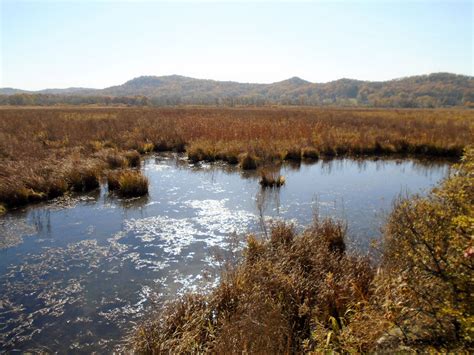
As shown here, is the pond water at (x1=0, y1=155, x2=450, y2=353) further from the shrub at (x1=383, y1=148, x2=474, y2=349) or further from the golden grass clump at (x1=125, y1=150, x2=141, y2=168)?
the shrub at (x1=383, y1=148, x2=474, y2=349)

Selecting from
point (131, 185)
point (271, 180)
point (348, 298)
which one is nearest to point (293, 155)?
point (271, 180)

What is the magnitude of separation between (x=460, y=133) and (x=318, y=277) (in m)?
22.2

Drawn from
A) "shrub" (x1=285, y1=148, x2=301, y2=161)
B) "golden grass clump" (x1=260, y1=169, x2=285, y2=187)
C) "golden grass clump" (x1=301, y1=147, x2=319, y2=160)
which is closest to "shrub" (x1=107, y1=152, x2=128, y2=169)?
"golden grass clump" (x1=260, y1=169, x2=285, y2=187)

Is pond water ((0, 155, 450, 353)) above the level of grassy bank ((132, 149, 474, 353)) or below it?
below

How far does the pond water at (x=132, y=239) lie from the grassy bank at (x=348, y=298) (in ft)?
4.01

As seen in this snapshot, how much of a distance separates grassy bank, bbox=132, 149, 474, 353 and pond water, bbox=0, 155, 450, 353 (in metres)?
1.22

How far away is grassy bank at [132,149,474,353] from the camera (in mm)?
2721

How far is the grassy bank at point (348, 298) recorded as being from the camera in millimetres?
2721

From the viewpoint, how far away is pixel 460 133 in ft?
73.5

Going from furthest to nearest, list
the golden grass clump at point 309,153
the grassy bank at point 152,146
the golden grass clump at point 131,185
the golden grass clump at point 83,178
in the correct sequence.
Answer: the golden grass clump at point 309,153 → the golden grass clump at point 83,178 → the grassy bank at point 152,146 → the golden grass clump at point 131,185

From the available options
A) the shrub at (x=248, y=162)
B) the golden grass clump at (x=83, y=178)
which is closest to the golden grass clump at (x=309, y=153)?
the shrub at (x=248, y=162)

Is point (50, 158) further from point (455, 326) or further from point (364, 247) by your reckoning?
point (455, 326)

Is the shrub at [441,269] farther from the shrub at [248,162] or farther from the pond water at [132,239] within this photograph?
the shrub at [248,162]

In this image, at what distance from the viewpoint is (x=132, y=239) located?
27.9 feet
